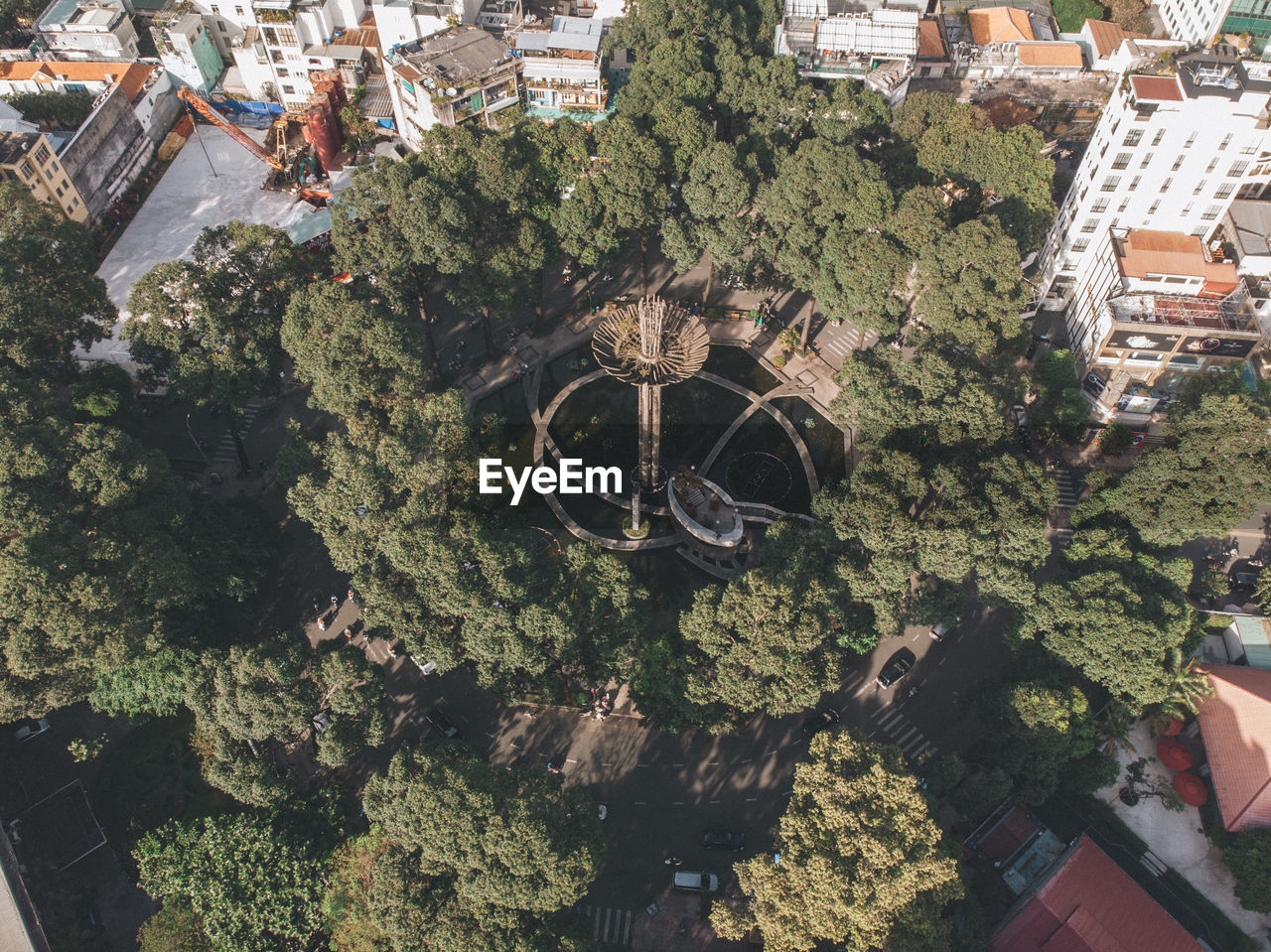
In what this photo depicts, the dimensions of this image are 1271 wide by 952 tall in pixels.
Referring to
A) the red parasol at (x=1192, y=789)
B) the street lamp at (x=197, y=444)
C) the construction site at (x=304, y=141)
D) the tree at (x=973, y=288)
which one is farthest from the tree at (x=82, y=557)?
the red parasol at (x=1192, y=789)

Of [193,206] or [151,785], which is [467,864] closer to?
[151,785]

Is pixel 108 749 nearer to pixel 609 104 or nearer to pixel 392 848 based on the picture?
pixel 392 848

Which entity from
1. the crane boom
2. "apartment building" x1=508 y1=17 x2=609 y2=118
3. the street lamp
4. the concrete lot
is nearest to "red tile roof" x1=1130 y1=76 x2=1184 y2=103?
"apartment building" x1=508 y1=17 x2=609 y2=118

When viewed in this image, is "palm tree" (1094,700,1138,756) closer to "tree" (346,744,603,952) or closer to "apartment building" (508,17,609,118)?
"tree" (346,744,603,952)

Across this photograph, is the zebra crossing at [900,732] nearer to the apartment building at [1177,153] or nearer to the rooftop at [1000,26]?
the apartment building at [1177,153]

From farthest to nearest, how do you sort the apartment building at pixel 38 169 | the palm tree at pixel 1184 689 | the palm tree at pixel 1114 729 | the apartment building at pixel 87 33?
the apartment building at pixel 87 33 → the apartment building at pixel 38 169 → the palm tree at pixel 1184 689 → the palm tree at pixel 1114 729

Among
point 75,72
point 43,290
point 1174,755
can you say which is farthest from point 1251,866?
point 75,72

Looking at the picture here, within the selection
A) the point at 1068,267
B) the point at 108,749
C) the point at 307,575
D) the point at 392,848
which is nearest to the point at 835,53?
the point at 1068,267

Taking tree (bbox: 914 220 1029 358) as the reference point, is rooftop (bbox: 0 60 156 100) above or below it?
above
